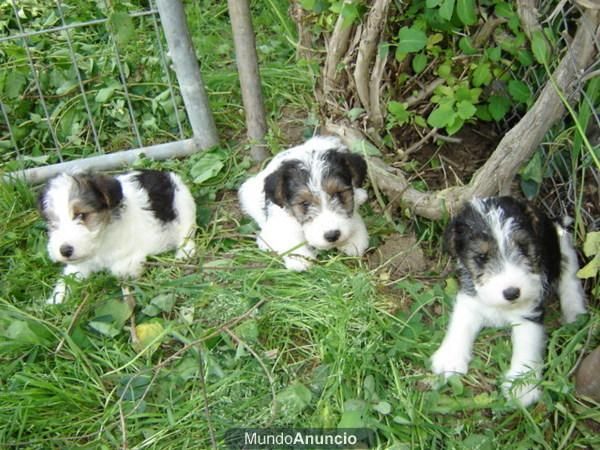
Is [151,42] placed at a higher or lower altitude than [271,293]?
higher

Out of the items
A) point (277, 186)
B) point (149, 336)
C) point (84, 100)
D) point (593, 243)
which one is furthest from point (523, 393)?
point (84, 100)

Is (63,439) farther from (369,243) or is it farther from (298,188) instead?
(369,243)

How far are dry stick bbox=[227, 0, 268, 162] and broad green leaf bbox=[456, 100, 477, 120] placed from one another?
1760 mm

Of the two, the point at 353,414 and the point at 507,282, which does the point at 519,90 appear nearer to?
the point at 507,282

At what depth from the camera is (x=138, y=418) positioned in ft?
12.7

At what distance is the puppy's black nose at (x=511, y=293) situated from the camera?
3.65 metres

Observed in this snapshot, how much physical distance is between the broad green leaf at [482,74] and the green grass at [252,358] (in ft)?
3.48

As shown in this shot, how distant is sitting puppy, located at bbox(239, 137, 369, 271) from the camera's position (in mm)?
4477

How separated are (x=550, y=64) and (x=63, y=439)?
11.8 feet

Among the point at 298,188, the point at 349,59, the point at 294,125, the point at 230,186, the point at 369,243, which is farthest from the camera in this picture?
the point at 294,125

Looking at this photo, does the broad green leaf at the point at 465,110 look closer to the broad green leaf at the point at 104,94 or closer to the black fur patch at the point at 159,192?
the black fur patch at the point at 159,192

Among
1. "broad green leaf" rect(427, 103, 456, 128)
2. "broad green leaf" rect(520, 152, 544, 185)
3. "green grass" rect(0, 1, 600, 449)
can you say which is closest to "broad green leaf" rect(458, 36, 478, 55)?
"broad green leaf" rect(427, 103, 456, 128)

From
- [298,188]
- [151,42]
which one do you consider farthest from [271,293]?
[151,42]

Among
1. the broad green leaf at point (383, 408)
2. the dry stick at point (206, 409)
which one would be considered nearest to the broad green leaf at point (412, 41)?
the broad green leaf at point (383, 408)
